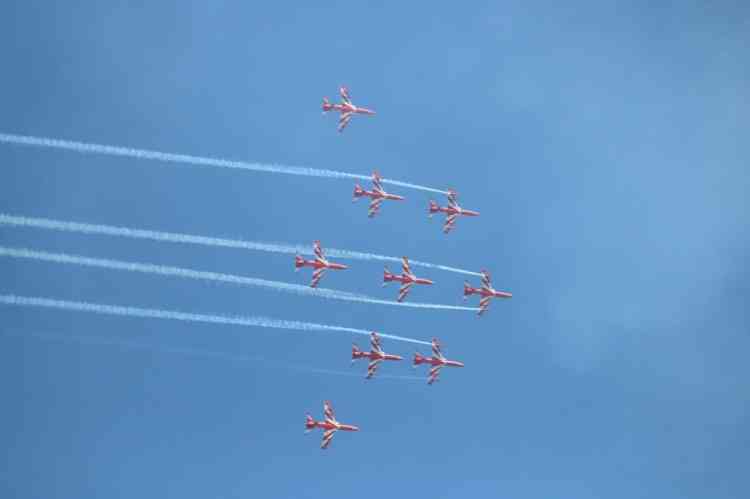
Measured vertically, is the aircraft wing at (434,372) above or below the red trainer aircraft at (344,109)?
below

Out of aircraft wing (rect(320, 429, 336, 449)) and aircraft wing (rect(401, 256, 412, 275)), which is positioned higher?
aircraft wing (rect(401, 256, 412, 275))

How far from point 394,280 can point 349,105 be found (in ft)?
51.6

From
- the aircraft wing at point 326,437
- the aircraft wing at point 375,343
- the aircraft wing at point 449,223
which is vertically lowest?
the aircraft wing at point 326,437

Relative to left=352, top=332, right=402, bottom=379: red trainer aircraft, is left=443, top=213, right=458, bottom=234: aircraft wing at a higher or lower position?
higher

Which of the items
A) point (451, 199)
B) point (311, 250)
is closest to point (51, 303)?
point (311, 250)

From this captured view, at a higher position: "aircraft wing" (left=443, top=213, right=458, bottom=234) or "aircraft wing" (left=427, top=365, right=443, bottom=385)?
"aircraft wing" (left=443, top=213, right=458, bottom=234)

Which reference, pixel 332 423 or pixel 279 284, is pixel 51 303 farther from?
pixel 332 423

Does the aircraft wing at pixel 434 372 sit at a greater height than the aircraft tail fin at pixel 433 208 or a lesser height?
lesser

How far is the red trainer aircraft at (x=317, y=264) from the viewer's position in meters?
104

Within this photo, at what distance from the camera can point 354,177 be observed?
350ft

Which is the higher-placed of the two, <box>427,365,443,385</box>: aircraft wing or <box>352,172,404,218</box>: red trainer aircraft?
<box>352,172,404,218</box>: red trainer aircraft

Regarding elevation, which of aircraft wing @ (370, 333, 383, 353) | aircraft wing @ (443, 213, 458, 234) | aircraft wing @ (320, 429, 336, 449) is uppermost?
aircraft wing @ (443, 213, 458, 234)

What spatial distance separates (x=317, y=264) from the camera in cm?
10450

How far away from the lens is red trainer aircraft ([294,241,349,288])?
4104 inches
